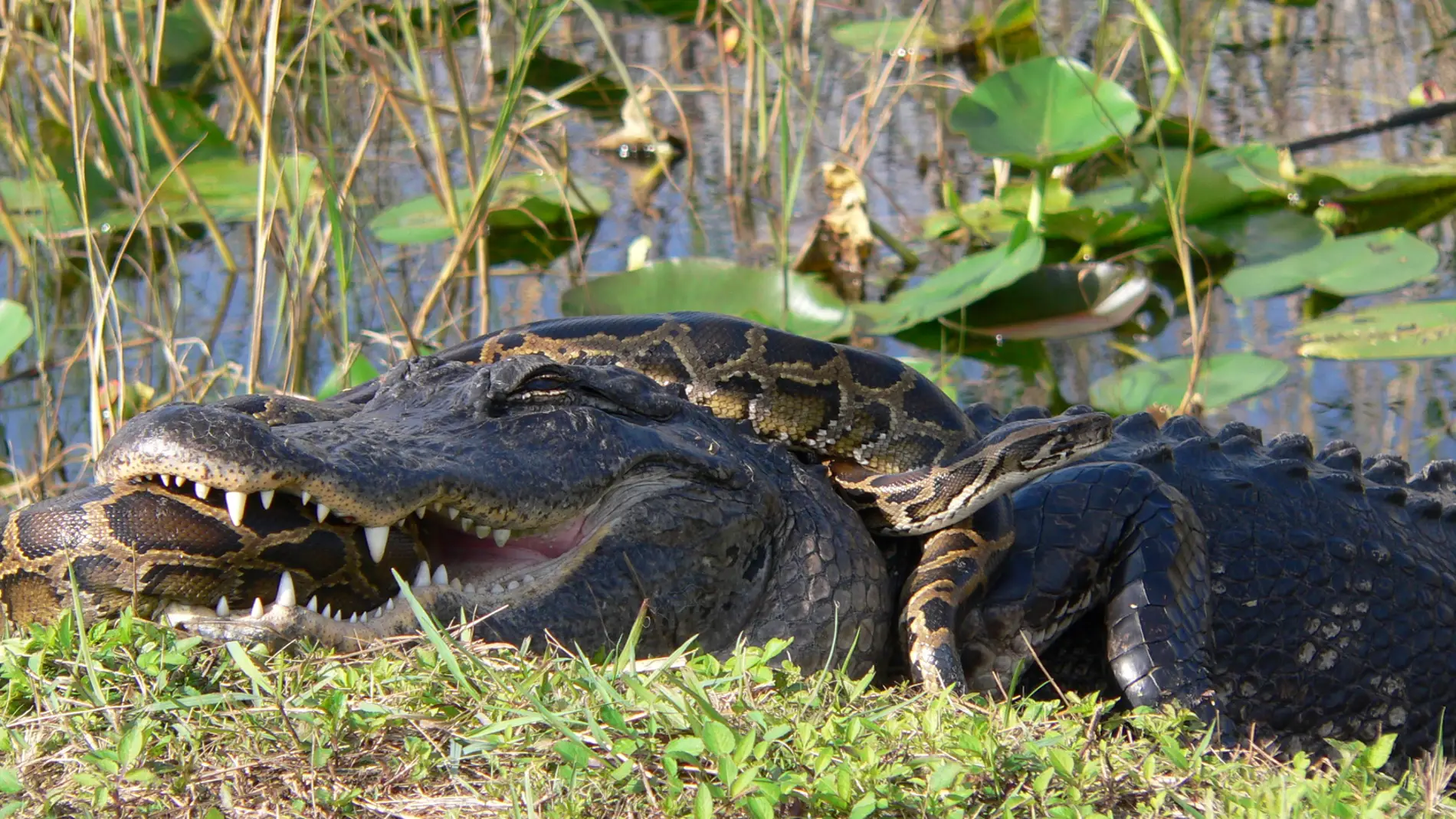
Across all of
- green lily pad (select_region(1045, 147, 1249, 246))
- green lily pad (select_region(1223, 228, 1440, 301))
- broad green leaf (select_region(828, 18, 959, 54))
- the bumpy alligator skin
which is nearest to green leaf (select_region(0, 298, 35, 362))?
the bumpy alligator skin

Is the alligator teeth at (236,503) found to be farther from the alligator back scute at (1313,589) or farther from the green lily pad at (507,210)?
the green lily pad at (507,210)

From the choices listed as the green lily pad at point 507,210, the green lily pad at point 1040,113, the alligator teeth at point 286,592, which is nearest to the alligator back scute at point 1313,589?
the alligator teeth at point 286,592

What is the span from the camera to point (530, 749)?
216cm

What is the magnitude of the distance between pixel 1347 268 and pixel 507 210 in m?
4.23

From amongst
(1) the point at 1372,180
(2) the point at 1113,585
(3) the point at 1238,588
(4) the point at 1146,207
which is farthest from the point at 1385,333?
(2) the point at 1113,585

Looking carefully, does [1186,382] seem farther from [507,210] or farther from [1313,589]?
[507,210]

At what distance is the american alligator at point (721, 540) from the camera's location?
2588 millimetres

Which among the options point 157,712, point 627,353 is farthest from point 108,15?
point 157,712

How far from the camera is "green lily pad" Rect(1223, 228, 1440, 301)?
6645mm

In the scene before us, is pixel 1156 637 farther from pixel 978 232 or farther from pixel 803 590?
pixel 978 232

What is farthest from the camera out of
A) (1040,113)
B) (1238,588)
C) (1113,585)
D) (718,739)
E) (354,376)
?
(1040,113)

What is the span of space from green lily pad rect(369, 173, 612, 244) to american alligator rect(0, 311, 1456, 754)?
10.5 ft

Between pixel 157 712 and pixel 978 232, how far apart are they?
5.75 metres

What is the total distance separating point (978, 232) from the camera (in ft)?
24.2
